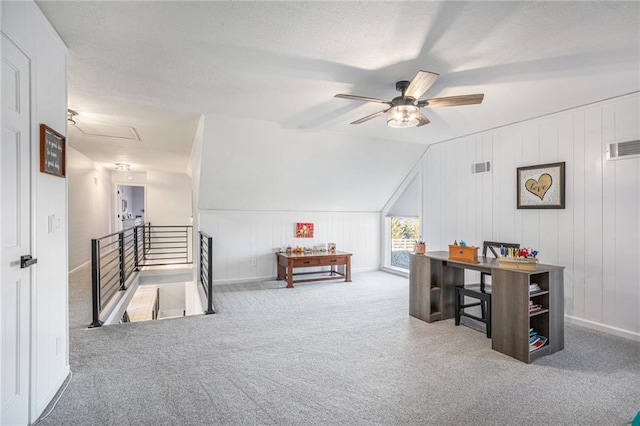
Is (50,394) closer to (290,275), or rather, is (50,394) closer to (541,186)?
(290,275)

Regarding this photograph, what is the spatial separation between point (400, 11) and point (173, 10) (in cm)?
135

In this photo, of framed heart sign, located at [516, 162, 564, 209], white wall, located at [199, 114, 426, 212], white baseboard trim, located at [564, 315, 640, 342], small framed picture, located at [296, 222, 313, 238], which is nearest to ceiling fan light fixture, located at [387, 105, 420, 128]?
white wall, located at [199, 114, 426, 212]

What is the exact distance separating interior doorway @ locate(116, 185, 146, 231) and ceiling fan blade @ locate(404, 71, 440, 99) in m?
9.64

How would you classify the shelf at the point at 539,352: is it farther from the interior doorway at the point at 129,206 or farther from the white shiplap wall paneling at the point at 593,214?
the interior doorway at the point at 129,206

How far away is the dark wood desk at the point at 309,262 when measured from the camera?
5512 millimetres

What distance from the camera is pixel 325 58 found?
252cm

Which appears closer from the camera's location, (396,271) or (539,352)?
(539,352)

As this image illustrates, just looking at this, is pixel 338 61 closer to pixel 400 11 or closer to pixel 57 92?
pixel 400 11

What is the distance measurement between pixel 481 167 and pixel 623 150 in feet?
5.26

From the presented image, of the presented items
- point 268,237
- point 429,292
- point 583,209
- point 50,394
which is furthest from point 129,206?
point 583,209

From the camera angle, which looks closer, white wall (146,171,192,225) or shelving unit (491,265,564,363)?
shelving unit (491,265,564,363)

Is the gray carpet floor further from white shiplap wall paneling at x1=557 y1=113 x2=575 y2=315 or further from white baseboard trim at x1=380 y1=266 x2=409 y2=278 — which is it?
white baseboard trim at x1=380 y1=266 x2=409 y2=278

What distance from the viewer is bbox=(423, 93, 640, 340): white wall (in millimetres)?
3273

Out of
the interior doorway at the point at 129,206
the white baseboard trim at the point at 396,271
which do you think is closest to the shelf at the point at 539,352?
the white baseboard trim at the point at 396,271
